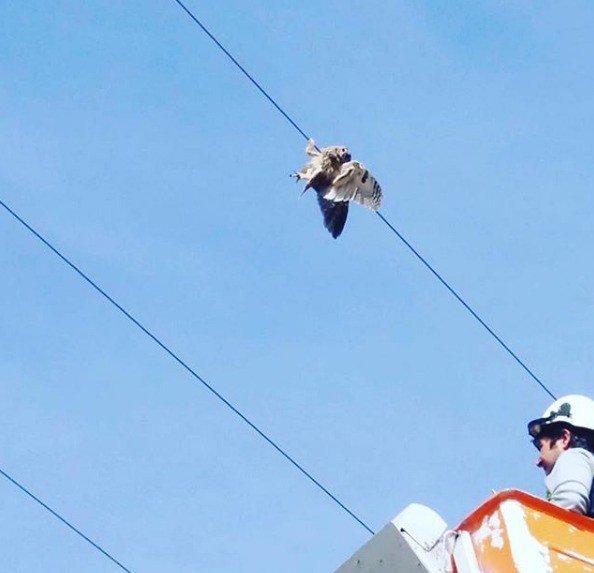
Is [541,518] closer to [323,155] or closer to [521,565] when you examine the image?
[521,565]

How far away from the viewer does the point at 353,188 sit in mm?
10945

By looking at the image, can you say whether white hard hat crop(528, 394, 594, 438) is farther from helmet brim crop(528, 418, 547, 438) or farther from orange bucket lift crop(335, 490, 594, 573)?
orange bucket lift crop(335, 490, 594, 573)

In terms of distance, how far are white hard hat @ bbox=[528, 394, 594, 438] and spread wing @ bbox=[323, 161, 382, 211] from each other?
379 centimetres

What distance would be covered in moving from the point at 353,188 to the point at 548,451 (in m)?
4.00

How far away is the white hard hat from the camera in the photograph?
7203 mm

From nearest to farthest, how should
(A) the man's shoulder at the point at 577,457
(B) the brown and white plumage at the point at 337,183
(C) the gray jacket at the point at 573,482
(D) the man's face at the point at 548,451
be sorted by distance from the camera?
(C) the gray jacket at the point at 573,482 → (A) the man's shoulder at the point at 577,457 → (D) the man's face at the point at 548,451 → (B) the brown and white plumage at the point at 337,183

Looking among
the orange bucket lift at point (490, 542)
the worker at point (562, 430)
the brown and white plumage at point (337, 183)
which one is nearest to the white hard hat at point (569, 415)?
the worker at point (562, 430)

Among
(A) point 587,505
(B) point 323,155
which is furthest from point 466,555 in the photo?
(B) point 323,155

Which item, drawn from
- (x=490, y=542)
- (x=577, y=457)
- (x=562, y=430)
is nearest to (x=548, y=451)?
(x=562, y=430)

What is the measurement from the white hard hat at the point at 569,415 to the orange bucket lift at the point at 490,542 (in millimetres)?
1393

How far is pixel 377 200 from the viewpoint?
36.3ft

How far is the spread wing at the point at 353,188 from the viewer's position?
10.9 meters

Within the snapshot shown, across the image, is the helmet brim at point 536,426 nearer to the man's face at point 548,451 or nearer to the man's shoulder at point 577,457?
the man's face at point 548,451

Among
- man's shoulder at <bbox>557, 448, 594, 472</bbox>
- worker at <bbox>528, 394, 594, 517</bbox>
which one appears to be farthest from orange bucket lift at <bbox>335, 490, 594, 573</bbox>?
worker at <bbox>528, 394, 594, 517</bbox>
